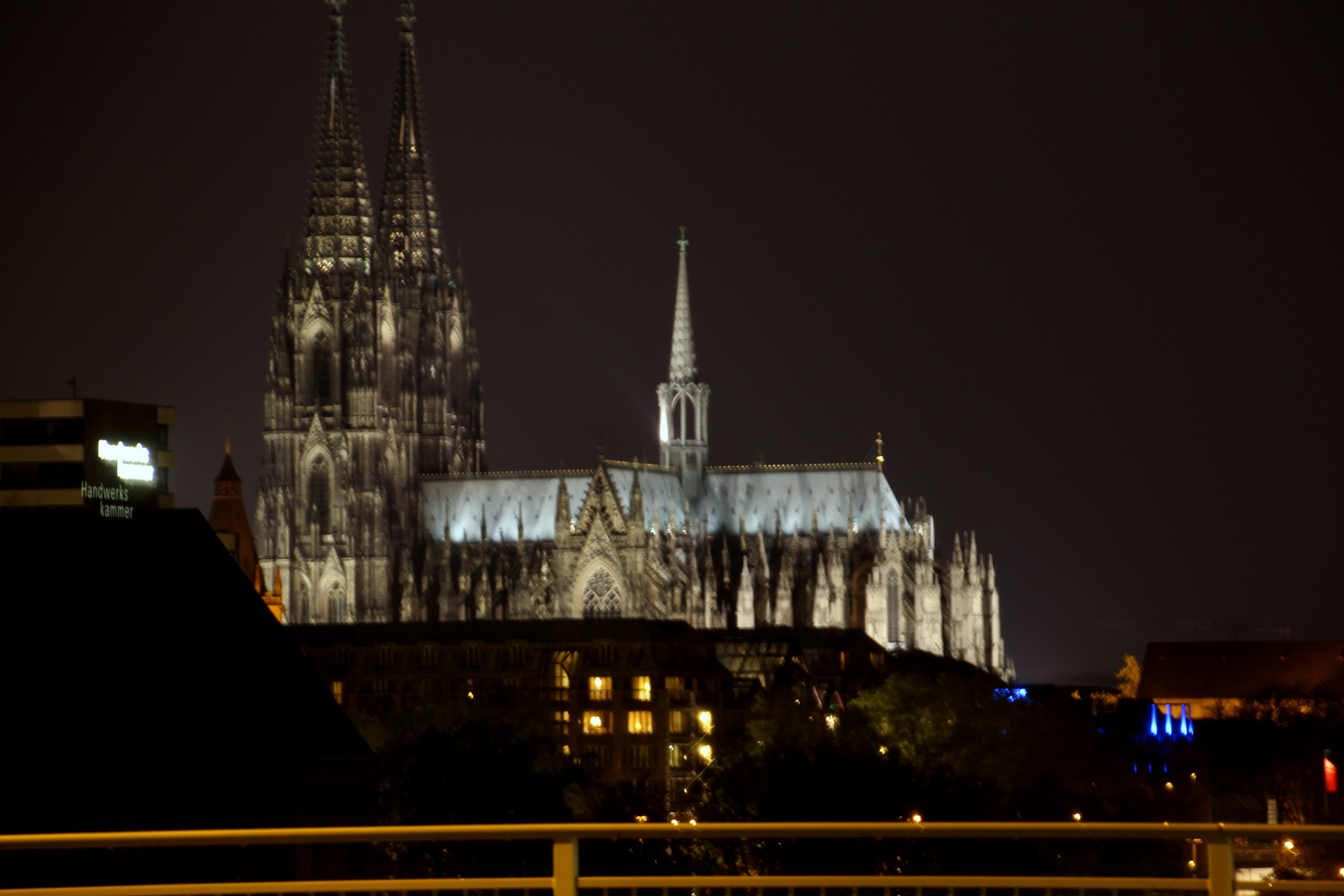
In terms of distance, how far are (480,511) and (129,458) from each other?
134ft

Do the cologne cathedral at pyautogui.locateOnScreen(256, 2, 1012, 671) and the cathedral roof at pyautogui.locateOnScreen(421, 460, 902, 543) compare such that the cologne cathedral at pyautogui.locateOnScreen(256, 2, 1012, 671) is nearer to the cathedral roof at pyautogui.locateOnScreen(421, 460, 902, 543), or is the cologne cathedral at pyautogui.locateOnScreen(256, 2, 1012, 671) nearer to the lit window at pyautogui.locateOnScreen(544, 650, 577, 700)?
the cathedral roof at pyautogui.locateOnScreen(421, 460, 902, 543)

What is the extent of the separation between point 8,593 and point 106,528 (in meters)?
1.94

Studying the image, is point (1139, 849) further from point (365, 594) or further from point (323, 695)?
point (365, 594)

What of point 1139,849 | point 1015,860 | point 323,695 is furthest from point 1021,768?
point 323,695

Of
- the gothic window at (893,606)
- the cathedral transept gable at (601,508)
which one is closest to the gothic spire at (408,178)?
the cathedral transept gable at (601,508)

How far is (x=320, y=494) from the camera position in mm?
120000

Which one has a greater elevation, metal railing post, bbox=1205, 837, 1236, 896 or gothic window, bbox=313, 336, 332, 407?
gothic window, bbox=313, 336, 332, 407

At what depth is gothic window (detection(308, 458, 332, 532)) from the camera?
391 feet

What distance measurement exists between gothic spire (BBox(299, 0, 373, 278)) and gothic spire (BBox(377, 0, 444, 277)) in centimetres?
655

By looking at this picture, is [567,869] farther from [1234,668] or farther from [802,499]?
[1234,668]

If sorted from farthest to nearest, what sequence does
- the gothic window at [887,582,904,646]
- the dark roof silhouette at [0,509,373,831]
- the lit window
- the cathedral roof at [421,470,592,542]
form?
the cathedral roof at [421,470,592,542] → the gothic window at [887,582,904,646] → the lit window → the dark roof silhouette at [0,509,373,831]

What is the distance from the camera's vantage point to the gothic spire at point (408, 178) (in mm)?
128125

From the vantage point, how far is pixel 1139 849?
5388cm

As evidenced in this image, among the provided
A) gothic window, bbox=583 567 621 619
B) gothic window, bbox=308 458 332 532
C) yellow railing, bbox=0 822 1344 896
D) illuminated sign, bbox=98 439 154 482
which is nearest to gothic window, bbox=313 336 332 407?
gothic window, bbox=308 458 332 532
